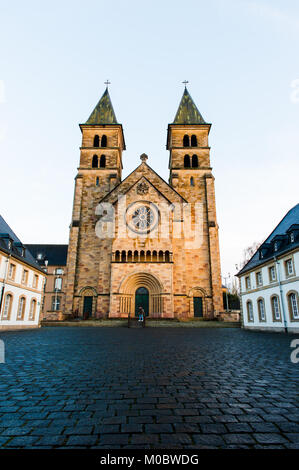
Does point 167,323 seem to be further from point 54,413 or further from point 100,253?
point 54,413

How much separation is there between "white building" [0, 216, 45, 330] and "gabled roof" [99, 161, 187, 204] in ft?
40.0

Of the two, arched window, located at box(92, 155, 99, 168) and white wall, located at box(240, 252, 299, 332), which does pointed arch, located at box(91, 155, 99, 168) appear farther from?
white wall, located at box(240, 252, 299, 332)

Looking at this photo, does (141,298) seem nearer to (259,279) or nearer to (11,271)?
(259,279)

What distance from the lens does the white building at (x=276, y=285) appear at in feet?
60.6

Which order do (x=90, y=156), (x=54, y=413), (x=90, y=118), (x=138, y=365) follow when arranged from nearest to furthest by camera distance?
(x=54, y=413), (x=138, y=365), (x=90, y=156), (x=90, y=118)

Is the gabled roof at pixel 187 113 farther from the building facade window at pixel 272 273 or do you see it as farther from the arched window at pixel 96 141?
the building facade window at pixel 272 273

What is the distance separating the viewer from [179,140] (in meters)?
37.4

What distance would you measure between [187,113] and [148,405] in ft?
138

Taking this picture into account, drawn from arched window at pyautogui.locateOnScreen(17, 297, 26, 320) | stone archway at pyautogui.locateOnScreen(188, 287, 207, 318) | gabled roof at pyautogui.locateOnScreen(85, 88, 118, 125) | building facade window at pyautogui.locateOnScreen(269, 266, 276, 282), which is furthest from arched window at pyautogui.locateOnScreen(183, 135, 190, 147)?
arched window at pyautogui.locateOnScreen(17, 297, 26, 320)

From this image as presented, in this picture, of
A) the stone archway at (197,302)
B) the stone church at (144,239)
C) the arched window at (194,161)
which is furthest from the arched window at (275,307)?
the arched window at (194,161)

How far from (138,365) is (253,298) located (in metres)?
20.6

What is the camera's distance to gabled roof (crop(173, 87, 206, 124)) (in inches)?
1531

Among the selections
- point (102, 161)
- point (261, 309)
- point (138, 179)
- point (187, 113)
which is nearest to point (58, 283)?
point (102, 161)
